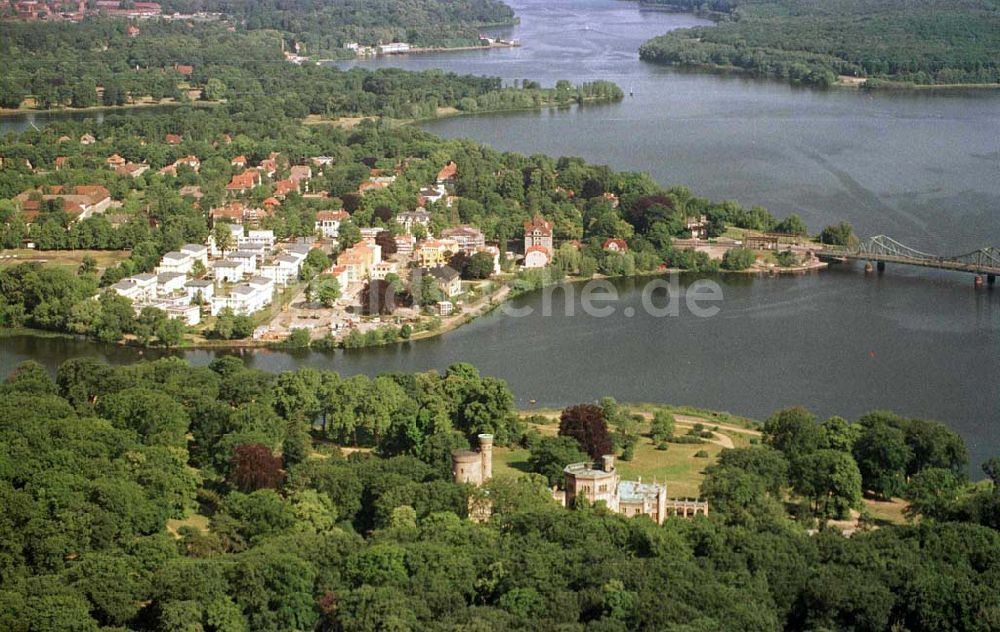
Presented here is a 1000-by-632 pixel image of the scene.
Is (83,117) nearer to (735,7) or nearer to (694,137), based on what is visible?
(694,137)

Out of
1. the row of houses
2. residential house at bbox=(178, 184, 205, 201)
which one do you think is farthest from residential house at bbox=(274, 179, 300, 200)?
the row of houses

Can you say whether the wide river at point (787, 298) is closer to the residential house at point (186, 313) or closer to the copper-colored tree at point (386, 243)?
the residential house at point (186, 313)

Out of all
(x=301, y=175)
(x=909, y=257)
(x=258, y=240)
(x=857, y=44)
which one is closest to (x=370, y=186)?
(x=301, y=175)

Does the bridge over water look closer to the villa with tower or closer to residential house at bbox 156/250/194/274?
residential house at bbox 156/250/194/274

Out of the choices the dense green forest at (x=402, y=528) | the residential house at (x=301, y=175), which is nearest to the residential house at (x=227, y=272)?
the residential house at (x=301, y=175)

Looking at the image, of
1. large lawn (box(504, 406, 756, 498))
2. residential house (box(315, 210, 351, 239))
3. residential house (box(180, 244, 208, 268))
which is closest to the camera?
large lawn (box(504, 406, 756, 498))

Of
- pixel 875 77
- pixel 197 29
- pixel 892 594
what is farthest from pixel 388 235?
pixel 197 29

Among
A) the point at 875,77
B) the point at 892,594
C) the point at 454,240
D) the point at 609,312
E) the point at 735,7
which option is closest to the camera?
the point at 892,594

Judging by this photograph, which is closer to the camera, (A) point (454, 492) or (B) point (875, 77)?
(A) point (454, 492)
